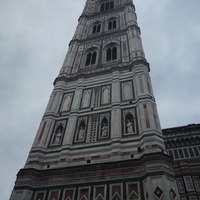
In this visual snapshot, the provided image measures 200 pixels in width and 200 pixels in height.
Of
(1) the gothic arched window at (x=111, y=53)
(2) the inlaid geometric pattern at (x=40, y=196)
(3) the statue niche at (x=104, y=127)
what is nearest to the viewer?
(2) the inlaid geometric pattern at (x=40, y=196)

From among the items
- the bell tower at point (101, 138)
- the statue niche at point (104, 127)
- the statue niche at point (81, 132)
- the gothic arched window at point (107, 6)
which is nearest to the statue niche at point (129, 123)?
the bell tower at point (101, 138)

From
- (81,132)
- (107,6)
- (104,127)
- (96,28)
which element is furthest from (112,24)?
(81,132)

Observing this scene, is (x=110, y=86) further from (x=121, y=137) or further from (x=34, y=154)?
(x=34, y=154)

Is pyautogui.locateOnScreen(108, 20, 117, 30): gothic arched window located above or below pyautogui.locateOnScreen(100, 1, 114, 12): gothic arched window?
Answer: below

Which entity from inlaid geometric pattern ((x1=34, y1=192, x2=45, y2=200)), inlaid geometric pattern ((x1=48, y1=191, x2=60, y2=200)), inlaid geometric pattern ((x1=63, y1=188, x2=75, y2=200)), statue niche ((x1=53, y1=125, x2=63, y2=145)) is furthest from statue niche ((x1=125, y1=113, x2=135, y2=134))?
inlaid geometric pattern ((x1=34, y1=192, x2=45, y2=200))

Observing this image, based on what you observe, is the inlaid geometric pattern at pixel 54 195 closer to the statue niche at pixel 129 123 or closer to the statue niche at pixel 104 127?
the statue niche at pixel 104 127

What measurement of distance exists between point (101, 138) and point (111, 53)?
9191 mm

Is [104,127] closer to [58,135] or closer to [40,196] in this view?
[58,135]

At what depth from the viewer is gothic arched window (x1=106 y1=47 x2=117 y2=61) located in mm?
17494

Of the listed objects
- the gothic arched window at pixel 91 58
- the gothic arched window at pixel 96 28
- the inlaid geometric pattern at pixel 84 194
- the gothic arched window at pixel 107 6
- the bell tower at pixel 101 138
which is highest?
the gothic arched window at pixel 107 6

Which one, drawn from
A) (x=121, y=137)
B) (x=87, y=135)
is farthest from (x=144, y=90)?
(x=87, y=135)

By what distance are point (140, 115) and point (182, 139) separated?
708 centimetres

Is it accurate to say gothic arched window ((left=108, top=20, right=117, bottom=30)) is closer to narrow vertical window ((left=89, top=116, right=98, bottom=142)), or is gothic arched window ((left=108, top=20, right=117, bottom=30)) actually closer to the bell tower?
the bell tower

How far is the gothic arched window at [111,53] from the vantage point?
57.4ft
